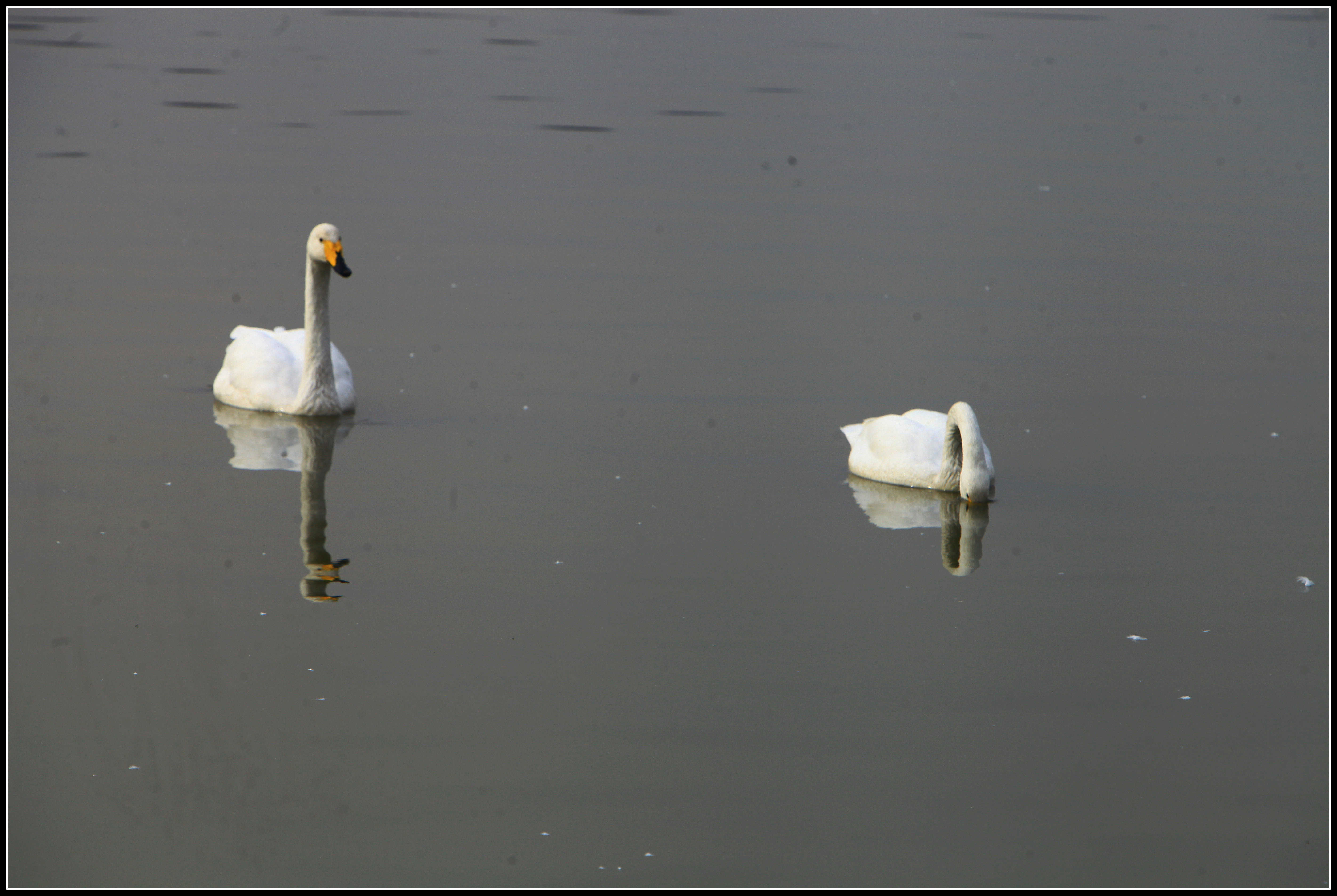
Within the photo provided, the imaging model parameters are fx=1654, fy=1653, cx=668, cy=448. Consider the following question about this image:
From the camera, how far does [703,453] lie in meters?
9.86

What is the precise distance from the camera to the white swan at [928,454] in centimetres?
898

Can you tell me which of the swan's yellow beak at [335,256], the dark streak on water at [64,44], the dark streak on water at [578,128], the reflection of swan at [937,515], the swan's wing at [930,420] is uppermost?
the dark streak on water at [64,44]

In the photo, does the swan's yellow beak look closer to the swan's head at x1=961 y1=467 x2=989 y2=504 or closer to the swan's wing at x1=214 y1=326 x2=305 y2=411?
the swan's wing at x1=214 y1=326 x2=305 y2=411

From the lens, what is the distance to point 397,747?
6176 mm

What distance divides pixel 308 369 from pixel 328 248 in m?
0.77

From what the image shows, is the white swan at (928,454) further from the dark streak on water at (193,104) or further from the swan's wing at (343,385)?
the dark streak on water at (193,104)

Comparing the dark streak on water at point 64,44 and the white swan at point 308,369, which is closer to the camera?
the white swan at point 308,369

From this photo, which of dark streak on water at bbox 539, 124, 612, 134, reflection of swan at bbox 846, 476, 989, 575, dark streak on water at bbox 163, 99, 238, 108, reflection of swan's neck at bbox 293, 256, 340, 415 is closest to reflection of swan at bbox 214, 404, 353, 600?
reflection of swan's neck at bbox 293, 256, 340, 415

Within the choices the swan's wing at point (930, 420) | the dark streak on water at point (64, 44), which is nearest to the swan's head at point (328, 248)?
the swan's wing at point (930, 420)

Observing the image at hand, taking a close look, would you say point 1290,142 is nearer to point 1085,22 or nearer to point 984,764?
point 1085,22

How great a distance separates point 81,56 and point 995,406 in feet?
→ 60.4

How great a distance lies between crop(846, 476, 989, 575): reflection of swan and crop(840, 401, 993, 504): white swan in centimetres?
6

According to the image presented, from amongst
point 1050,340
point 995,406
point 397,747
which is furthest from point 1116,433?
point 397,747

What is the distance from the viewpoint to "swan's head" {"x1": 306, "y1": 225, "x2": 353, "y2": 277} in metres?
10.1
